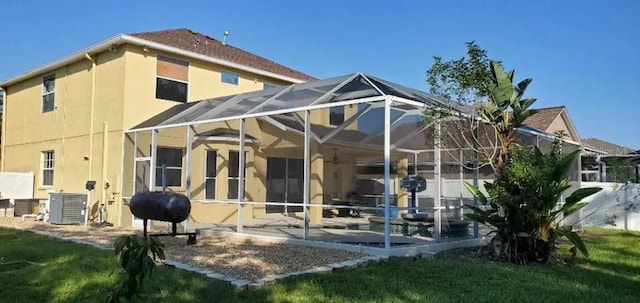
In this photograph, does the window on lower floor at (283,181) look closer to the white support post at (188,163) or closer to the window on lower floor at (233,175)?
the window on lower floor at (233,175)

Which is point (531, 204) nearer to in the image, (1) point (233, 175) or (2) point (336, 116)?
(2) point (336, 116)

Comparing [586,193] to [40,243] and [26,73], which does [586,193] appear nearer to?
[40,243]

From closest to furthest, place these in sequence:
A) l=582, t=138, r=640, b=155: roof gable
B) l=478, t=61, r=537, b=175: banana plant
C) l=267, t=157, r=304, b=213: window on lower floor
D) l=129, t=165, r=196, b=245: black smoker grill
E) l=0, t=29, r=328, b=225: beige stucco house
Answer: l=478, t=61, r=537, b=175: banana plant
l=129, t=165, r=196, b=245: black smoker grill
l=0, t=29, r=328, b=225: beige stucco house
l=267, t=157, r=304, b=213: window on lower floor
l=582, t=138, r=640, b=155: roof gable

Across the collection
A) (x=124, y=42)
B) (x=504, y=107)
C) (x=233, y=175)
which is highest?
(x=124, y=42)

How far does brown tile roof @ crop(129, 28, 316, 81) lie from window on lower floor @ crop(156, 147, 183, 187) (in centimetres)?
349

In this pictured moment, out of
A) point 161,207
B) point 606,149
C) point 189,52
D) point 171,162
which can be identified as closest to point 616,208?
point 161,207

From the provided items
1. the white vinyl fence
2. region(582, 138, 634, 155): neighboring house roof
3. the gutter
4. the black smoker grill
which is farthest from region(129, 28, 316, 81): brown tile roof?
region(582, 138, 634, 155): neighboring house roof

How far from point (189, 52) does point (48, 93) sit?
7.05 metres

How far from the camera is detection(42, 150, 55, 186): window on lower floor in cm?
1850

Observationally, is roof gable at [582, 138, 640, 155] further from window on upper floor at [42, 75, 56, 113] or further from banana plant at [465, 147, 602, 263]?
window on upper floor at [42, 75, 56, 113]

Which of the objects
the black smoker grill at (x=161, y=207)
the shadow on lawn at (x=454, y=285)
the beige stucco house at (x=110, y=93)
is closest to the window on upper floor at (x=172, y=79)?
the beige stucco house at (x=110, y=93)

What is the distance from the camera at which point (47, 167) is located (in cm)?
1873

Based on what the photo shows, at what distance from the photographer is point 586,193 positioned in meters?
8.48

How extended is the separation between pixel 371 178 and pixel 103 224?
330 inches
